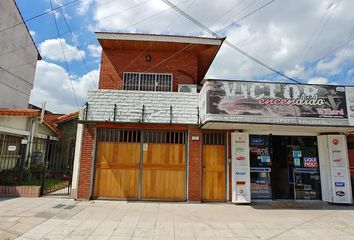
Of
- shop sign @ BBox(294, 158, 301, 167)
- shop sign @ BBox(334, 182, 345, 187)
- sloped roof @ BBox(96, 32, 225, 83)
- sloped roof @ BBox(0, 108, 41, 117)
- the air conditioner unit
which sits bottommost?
shop sign @ BBox(334, 182, 345, 187)

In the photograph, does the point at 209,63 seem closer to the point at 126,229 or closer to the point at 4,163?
the point at 126,229

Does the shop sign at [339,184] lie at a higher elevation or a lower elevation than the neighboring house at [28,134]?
lower

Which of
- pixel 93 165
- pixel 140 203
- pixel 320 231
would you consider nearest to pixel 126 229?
pixel 140 203

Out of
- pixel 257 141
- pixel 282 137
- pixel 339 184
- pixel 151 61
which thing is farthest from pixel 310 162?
pixel 151 61

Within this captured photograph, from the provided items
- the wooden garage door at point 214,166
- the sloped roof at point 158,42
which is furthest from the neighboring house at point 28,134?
the wooden garage door at point 214,166

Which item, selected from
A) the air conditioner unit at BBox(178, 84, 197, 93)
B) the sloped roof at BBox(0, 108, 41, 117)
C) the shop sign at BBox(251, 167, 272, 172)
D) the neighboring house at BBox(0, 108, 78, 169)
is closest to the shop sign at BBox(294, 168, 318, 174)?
the shop sign at BBox(251, 167, 272, 172)

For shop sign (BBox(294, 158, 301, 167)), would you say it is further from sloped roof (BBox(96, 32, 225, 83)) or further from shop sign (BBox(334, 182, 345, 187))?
sloped roof (BBox(96, 32, 225, 83))

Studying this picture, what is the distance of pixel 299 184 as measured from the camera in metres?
9.98

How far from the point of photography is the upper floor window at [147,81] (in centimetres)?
1141

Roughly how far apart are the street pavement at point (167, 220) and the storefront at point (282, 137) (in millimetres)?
889

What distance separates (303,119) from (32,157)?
1172 centimetres

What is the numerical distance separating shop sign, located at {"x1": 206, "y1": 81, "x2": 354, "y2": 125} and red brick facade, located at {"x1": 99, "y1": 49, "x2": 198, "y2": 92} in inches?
133

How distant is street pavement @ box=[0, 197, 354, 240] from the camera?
5.61 meters

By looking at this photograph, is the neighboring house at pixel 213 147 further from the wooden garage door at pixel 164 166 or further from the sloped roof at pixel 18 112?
the sloped roof at pixel 18 112
